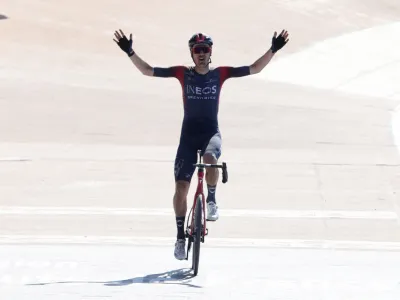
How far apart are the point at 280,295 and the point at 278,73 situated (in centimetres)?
1303

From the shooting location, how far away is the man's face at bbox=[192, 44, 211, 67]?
32.7ft

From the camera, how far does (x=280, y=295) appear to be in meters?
9.07

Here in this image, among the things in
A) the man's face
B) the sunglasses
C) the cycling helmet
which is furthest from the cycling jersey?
the cycling helmet

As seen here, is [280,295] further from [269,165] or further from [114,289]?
[269,165]

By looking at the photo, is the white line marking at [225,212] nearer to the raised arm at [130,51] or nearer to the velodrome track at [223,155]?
the velodrome track at [223,155]

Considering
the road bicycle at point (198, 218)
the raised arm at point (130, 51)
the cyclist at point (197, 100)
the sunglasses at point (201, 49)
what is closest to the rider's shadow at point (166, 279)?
the road bicycle at point (198, 218)

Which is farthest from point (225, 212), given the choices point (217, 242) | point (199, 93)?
point (199, 93)

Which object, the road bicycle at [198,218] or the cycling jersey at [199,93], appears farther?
the cycling jersey at [199,93]

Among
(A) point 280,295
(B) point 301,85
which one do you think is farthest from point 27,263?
(B) point 301,85

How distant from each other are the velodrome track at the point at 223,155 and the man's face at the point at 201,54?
6.47 feet

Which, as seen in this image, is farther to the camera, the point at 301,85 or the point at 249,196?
the point at 301,85

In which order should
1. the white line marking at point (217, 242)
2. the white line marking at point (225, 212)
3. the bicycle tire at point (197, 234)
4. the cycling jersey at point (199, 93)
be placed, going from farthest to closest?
the white line marking at point (225, 212) < the white line marking at point (217, 242) < the cycling jersey at point (199, 93) < the bicycle tire at point (197, 234)

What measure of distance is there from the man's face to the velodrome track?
197cm

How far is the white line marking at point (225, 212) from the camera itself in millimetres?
12539
